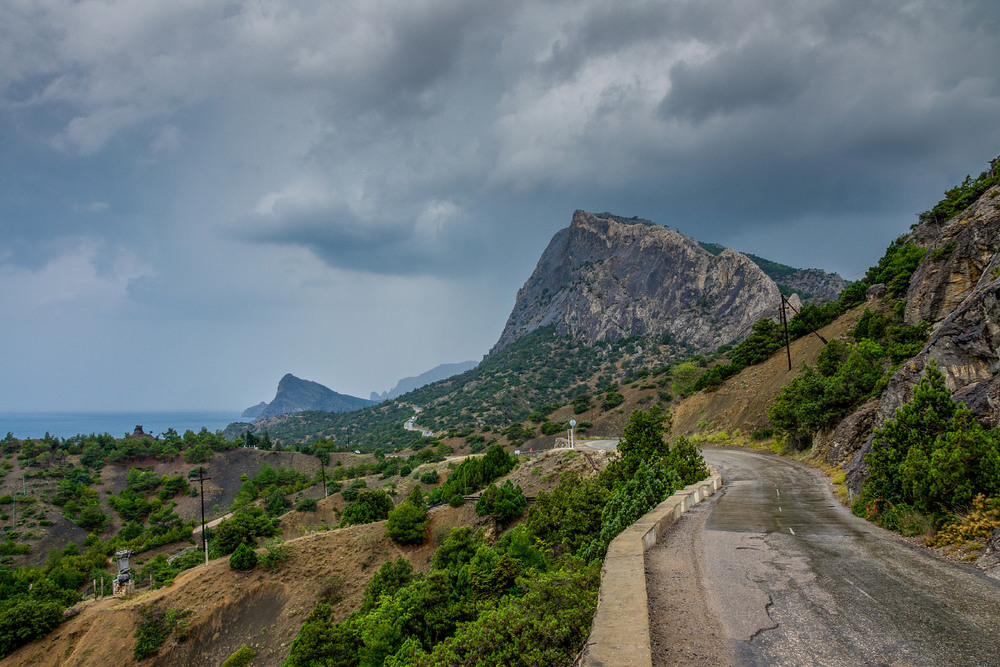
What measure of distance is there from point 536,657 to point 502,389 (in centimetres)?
14478

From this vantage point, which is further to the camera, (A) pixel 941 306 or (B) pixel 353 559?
(B) pixel 353 559

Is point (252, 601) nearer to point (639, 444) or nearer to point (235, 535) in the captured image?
point (235, 535)

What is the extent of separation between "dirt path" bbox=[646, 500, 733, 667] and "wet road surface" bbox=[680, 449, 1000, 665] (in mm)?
148

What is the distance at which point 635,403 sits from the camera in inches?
3349

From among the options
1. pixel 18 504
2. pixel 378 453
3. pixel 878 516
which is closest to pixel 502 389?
pixel 378 453

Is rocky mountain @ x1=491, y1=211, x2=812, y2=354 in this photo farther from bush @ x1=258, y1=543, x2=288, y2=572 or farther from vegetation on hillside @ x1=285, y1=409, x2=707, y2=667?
vegetation on hillside @ x1=285, y1=409, x2=707, y2=667

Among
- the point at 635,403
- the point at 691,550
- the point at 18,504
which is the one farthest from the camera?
the point at 635,403

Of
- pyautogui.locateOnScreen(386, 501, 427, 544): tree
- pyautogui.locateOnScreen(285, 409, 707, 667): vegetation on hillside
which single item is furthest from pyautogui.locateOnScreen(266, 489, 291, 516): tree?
pyautogui.locateOnScreen(285, 409, 707, 667): vegetation on hillside

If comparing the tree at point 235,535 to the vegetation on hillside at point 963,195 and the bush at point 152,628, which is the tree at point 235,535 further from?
the vegetation on hillside at point 963,195

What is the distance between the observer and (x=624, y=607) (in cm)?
491

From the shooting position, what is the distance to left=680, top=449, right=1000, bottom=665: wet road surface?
4.48m

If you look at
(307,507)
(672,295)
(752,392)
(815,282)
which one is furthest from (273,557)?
(815,282)

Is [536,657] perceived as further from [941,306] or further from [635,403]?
[635,403]

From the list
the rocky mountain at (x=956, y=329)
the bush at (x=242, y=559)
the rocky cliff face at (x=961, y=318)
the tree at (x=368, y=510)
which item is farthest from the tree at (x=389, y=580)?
the rocky cliff face at (x=961, y=318)
